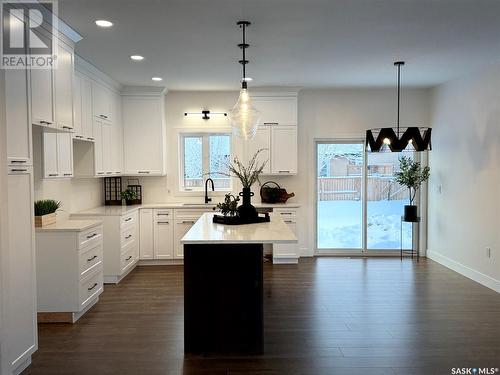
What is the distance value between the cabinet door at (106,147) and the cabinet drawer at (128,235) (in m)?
0.84

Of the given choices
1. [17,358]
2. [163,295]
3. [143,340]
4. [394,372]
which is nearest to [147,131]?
[163,295]

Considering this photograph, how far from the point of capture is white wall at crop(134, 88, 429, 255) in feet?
22.3

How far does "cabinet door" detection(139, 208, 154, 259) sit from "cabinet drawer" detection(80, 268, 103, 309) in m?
1.70

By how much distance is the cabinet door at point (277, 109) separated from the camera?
6.59 meters

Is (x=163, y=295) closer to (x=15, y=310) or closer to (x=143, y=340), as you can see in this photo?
(x=143, y=340)

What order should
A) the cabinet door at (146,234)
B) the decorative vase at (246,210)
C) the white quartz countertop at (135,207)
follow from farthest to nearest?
the cabinet door at (146,234) → the white quartz countertop at (135,207) → the decorative vase at (246,210)

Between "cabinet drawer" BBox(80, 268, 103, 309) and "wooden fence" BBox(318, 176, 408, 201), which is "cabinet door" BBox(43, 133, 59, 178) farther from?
"wooden fence" BBox(318, 176, 408, 201)

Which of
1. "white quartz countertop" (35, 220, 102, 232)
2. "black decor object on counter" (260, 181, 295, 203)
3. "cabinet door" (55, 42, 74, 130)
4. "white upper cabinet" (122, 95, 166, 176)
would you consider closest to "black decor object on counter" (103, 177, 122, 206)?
"white upper cabinet" (122, 95, 166, 176)

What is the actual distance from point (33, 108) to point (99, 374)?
6.94 feet

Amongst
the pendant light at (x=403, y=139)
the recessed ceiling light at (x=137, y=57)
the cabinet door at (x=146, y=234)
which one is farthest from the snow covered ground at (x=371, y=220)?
the recessed ceiling light at (x=137, y=57)

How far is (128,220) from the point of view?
5.73 meters

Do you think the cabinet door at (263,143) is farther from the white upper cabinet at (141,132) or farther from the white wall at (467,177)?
the white wall at (467,177)

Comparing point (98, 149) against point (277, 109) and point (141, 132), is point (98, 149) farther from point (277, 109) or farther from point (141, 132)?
point (277, 109)

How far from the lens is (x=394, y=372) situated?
115 inches
